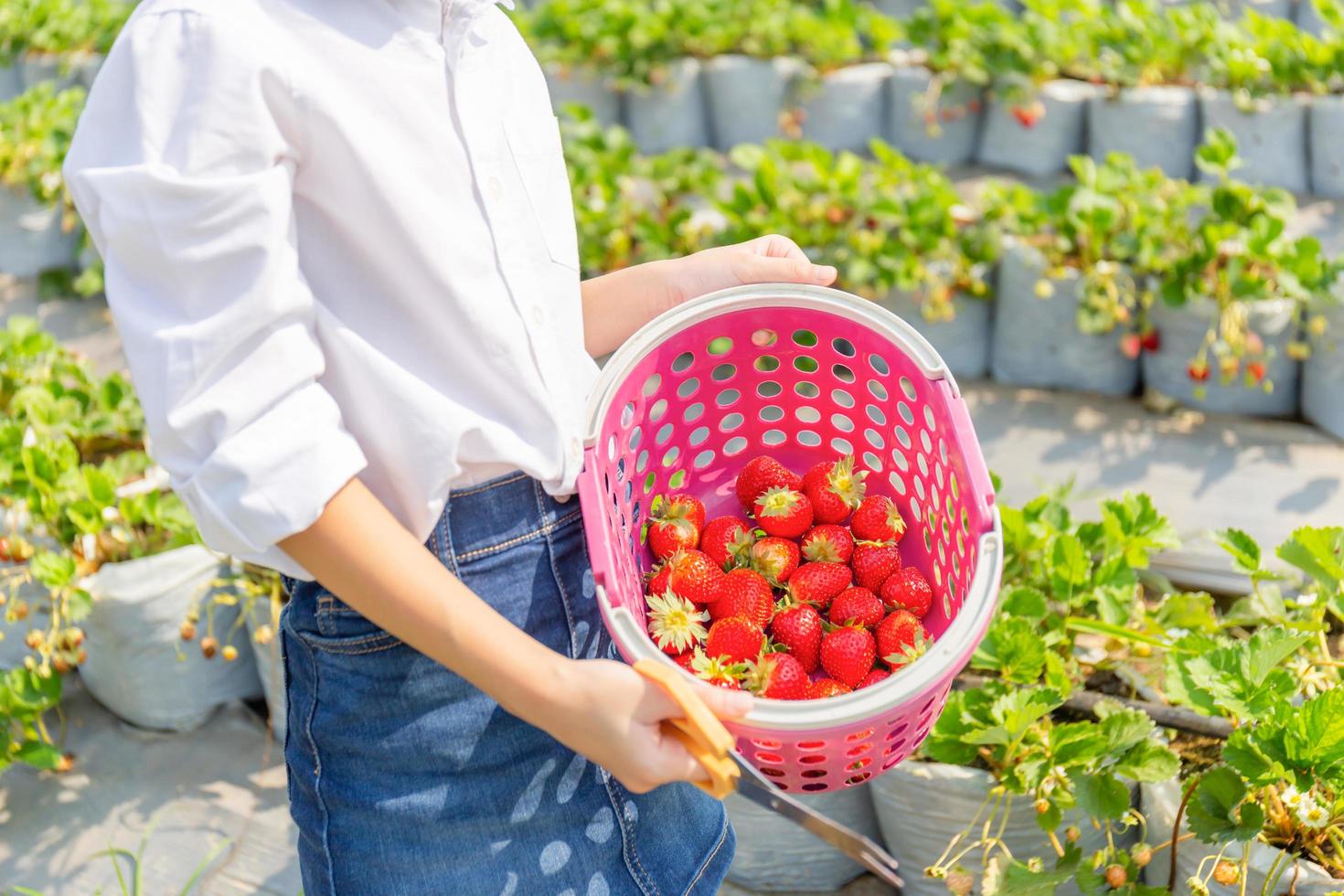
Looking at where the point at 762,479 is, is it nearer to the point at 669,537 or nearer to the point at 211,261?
the point at 669,537

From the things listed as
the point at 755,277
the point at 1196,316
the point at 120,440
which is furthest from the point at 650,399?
the point at 1196,316

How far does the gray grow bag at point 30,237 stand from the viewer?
11.7ft

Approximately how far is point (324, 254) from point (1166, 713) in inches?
45.3

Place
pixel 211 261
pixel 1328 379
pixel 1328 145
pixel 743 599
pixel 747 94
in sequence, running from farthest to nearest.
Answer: pixel 747 94 → pixel 1328 145 → pixel 1328 379 → pixel 743 599 → pixel 211 261

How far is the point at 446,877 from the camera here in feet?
3.06

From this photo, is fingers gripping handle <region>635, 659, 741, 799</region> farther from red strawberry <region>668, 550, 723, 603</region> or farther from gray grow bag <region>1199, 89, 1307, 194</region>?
gray grow bag <region>1199, 89, 1307, 194</region>

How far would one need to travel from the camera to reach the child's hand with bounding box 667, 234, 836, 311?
1.15 m

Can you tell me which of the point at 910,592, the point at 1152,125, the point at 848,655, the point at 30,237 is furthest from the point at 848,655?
the point at 30,237

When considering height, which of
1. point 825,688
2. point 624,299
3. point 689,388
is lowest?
point 825,688

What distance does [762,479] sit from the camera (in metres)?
1.31

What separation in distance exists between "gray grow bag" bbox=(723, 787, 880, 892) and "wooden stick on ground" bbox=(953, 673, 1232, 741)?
26 centimetres

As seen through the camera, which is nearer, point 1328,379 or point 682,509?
point 682,509

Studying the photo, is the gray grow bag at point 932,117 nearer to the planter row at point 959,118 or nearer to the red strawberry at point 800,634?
the planter row at point 959,118

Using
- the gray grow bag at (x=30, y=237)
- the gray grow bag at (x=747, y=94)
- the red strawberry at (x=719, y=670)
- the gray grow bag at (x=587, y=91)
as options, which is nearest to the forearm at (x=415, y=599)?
the red strawberry at (x=719, y=670)
